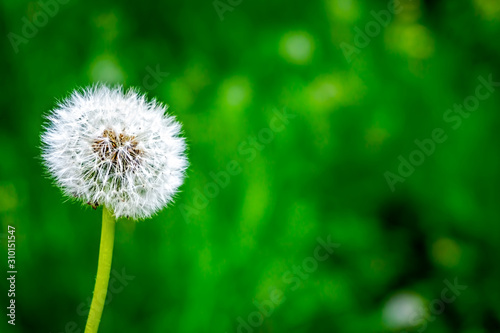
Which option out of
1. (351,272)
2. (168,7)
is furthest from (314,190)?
(168,7)

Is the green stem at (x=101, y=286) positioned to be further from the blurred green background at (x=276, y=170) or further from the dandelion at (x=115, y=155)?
the blurred green background at (x=276, y=170)

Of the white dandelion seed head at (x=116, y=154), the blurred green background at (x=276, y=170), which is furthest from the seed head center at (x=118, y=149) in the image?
the blurred green background at (x=276, y=170)

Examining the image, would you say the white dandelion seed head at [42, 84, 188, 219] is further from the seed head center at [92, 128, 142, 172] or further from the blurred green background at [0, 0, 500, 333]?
the blurred green background at [0, 0, 500, 333]

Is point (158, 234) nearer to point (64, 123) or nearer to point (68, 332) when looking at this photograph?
point (68, 332)

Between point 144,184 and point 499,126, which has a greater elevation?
point 499,126

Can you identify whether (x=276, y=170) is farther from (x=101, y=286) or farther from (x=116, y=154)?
(x=101, y=286)
